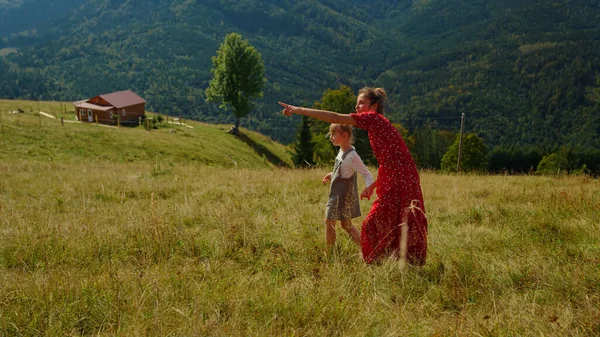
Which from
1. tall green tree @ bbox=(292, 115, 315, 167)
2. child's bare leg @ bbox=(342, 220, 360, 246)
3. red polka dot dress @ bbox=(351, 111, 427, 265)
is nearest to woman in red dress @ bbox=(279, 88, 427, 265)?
red polka dot dress @ bbox=(351, 111, 427, 265)

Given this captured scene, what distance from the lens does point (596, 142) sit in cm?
17425

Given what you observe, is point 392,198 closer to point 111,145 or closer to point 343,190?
point 343,190

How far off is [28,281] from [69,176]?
8.54 meters

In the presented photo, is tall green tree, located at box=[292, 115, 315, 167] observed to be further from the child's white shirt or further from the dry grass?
the child's white shirt

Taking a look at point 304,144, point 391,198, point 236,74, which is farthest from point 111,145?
point 391,198

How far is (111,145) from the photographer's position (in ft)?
119

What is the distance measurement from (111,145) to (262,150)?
24.6 m

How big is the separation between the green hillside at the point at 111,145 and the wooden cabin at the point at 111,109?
248 centimetres

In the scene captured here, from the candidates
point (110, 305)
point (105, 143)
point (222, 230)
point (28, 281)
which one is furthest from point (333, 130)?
point (105, 143)

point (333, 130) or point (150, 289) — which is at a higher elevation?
point (333, 130)

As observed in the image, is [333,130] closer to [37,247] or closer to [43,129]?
[37,247]

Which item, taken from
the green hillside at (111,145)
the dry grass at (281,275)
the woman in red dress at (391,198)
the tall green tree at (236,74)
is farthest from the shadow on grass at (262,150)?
the woman in red dress at (391,198)

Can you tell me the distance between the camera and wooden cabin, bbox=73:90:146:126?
5856 centimetres

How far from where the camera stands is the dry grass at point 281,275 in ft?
10.8
